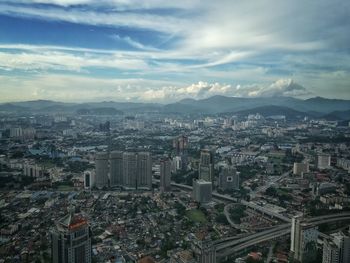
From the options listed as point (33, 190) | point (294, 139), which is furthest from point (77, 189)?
point (294, 139)

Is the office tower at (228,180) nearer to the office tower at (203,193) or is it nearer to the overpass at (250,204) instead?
the overpass at (250,204)

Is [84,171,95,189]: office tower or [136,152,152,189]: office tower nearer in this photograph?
[84,171,95,189]: office tower

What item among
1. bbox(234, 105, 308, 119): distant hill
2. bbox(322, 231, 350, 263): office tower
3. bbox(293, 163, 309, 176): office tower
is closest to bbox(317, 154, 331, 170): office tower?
bbox(293, 163, 309, 176): office tower

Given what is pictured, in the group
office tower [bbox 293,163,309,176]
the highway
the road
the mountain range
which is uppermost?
the mountain range

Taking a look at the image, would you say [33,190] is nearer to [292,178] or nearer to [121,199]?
[121,199]

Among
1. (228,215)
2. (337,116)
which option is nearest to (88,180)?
(228,215)

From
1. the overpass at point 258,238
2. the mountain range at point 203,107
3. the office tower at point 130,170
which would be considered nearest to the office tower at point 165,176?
the office tower at point 130,170

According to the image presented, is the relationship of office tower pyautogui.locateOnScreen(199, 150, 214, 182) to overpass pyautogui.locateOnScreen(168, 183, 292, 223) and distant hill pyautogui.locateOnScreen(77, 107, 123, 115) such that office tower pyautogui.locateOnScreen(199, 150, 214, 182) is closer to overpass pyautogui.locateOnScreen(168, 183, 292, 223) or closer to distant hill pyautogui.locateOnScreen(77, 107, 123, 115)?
overpass pyautogui.locateOnScreen(168, 183, 292, 223)
